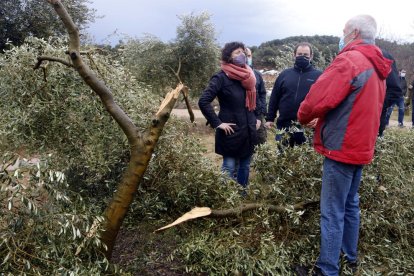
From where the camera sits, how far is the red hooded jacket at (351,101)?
2697 mm

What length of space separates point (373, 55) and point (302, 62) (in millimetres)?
1714

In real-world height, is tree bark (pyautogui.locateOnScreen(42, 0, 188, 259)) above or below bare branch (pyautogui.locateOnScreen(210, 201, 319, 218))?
above

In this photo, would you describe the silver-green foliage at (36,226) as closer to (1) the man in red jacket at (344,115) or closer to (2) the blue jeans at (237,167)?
(1) the man in red jacket at (344,115)

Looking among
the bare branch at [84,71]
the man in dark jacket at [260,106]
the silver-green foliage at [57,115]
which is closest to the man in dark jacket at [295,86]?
the man in dark jacket at [260,106]

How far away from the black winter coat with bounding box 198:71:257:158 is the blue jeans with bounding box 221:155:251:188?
0.08 meters

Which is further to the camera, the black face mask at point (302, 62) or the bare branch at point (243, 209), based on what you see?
the black face mask at point (302, 62)

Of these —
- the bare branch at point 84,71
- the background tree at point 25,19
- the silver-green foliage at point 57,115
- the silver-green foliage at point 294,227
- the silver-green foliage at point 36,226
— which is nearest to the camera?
the silver-green foliage at point 36,226

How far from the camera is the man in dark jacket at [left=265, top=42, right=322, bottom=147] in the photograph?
14.8 ft

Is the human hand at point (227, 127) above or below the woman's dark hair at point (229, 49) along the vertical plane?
below

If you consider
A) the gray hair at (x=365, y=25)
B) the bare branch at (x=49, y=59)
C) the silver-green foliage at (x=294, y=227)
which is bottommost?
the silver-green foliage at (x=294, y=227)

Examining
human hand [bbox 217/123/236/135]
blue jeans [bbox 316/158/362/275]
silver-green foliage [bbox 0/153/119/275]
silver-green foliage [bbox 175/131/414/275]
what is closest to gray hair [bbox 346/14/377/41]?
blue jeans [bbox 316/158/362/275]

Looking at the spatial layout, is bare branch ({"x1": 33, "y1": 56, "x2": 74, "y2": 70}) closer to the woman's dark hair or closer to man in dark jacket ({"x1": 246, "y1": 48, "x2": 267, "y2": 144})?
the woman's dark hair

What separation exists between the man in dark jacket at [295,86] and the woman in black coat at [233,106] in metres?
0.47

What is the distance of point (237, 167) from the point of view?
4551 millimetres
